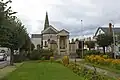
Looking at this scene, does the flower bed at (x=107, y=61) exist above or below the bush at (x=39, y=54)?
below

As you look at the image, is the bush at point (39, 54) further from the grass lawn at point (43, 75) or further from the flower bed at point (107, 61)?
→ the grass lawn at point (43, 75)

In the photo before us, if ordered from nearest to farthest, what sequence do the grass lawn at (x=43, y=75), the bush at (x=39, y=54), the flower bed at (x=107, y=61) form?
the grass lawn at (x=43, y=75) < the flower bed at (x=107, y=61) < the bush at (x=39, y=54)

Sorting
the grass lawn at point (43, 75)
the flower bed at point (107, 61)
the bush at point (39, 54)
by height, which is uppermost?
the bush at point (39, 54)

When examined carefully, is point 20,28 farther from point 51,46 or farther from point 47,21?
point 47,21

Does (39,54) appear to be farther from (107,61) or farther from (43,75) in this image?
(43,75)

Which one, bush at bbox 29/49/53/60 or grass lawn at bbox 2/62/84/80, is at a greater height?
bush at bbox 29/49/53/60

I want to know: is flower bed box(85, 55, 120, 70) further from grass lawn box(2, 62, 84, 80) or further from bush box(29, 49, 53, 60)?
bush box(29, 49, 53, 60)

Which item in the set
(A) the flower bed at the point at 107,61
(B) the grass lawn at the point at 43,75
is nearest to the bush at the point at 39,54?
(A) the flower bed at the point at 107,61

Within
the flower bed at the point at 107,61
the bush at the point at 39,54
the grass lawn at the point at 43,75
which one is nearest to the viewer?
the grass lawn at the point at 43,75

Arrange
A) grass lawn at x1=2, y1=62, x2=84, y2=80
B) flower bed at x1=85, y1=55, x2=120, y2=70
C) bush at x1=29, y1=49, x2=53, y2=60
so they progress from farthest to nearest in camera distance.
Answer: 1. bush at x1=29, y1=49, x2=53, y2=60
2. flower bed at x1=85, y1=55, x2=120, y2=70
3. grass lawn at x1=2, y1=62, x2=84, y2=80

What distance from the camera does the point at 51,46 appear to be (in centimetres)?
8600

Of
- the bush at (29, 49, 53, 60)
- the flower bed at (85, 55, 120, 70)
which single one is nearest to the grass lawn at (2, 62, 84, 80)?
the flower bed at (85, 55, 120, 70)

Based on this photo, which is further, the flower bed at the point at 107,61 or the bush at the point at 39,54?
the bush at the point at 39,54

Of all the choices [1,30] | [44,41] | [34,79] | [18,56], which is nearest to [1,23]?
[1,30]
